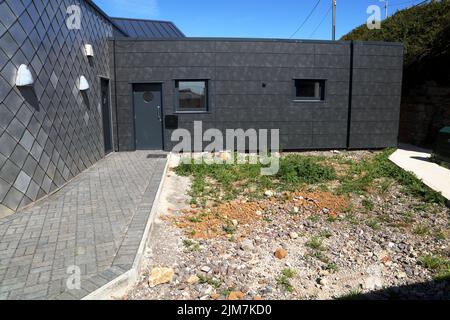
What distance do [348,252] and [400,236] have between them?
1041mm

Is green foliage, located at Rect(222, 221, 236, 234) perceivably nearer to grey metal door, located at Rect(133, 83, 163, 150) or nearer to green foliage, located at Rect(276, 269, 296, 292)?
green foliage, located at Rect(276, 269, 296, 292)

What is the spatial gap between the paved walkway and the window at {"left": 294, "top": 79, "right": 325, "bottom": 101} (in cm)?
617

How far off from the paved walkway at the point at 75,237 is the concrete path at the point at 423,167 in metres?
5.68

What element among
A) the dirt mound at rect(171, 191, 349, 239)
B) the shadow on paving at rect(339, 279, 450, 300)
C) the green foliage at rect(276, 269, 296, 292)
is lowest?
the shadow on paving at rect(339, 279, 450, 300)

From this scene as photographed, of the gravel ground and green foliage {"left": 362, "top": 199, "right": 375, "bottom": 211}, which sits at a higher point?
green foliage {"left": 362, "top": 199, "right": 375, "bottom": 211}

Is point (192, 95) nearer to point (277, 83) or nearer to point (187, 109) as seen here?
point (187, 109)

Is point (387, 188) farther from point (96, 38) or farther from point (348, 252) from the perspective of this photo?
point (96, 38)

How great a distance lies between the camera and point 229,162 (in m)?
9.59

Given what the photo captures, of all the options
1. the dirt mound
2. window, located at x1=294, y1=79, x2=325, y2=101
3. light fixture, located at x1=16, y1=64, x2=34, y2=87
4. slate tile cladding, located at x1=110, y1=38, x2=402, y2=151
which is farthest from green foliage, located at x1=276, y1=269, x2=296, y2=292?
window, located at x1=294, y1=79, x2=325, y2=101

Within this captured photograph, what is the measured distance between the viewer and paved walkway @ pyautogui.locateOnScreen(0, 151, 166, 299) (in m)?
3.37

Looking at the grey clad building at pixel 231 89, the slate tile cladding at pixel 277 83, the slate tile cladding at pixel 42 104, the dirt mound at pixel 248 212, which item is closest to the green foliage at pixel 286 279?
the dirt mound at pixel 248 212

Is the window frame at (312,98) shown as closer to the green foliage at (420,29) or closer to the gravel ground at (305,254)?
the green foliage at (420,29)

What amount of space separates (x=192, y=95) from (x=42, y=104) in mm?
5464

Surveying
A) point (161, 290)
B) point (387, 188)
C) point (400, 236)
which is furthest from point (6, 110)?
point (387, 188)
